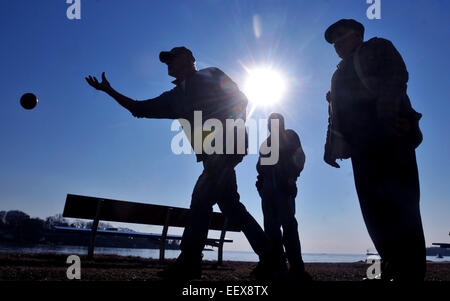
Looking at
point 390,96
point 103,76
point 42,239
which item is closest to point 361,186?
point 390,96

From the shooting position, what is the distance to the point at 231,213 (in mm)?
3229

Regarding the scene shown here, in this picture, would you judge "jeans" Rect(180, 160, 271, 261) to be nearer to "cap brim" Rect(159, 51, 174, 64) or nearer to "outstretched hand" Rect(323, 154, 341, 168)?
"outstretched hand" Rect(323, 154, 341, 168)

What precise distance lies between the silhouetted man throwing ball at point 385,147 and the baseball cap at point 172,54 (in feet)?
5.48

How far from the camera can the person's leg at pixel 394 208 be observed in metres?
2.04

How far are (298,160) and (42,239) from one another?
357ft

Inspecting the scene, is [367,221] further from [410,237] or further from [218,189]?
[218,189]

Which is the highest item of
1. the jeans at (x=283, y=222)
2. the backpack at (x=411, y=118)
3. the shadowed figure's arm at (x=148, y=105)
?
the shadowed figure's arm at (x=148, y=105)

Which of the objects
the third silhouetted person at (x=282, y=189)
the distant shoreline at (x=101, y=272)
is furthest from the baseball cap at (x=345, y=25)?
the distant shoreline at (x=101, y=272)

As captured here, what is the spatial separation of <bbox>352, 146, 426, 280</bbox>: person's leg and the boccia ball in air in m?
6.48

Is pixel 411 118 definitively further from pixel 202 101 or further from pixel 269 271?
pixel 269 271

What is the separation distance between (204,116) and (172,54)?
80cm

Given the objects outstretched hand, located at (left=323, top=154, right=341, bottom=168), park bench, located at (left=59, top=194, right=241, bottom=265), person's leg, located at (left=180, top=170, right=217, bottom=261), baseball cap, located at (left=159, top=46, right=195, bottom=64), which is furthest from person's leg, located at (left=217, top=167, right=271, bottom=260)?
park bench, located at (left=59, top=194, right=241, bottom=265)

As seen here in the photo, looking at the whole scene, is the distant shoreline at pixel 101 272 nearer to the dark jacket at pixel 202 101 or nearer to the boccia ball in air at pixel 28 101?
the dark jacket at pixel 202 101

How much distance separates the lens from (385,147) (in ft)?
7.36
